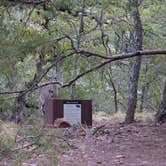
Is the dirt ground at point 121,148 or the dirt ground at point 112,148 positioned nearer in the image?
the dirt ground at point 112,148

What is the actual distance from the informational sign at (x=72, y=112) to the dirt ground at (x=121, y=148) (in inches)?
30.8

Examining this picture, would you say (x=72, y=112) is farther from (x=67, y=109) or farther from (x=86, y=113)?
(x=86, y=113)

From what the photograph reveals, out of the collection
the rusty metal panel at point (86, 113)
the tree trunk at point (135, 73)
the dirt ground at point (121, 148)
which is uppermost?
the tree trunk at point (135, 73)

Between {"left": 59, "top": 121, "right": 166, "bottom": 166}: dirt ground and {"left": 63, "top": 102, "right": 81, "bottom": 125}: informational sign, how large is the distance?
0.78m

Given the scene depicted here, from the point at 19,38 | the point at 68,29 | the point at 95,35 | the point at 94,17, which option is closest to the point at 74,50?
the point at 19,38

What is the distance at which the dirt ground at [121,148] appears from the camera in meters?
4.66

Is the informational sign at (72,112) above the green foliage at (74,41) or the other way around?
the other way around

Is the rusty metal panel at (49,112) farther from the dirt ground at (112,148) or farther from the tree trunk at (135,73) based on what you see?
the tree trunk at (135,73)

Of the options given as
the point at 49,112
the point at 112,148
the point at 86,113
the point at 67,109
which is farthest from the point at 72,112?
the point at 112,148

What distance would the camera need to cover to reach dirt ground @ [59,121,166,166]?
466 cm

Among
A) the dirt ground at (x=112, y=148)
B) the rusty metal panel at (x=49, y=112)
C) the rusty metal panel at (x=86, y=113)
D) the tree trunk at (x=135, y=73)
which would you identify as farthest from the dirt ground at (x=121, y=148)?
the rusty metal panel at (x=49, y=112)

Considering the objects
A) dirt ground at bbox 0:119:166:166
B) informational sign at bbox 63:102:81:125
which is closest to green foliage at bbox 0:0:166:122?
informational sign at bbox 63:102:81:125

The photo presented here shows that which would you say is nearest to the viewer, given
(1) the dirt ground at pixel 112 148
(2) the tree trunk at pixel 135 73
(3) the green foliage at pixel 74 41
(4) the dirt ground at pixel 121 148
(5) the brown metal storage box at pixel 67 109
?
(3) the green foliage at pixel 74 41

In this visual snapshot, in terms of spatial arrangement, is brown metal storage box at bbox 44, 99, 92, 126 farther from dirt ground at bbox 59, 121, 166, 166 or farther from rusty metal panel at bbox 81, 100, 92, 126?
dirt ground at bbox 59, 121, 166, 166
